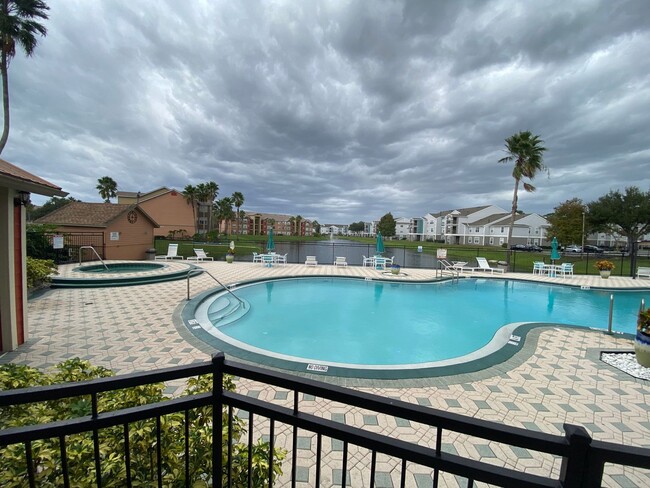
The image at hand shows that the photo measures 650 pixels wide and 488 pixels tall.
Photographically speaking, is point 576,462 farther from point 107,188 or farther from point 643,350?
point 107,188

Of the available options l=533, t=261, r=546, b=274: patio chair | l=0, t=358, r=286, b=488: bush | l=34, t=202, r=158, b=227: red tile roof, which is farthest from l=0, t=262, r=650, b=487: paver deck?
l=533, t=261, r=546, b=274: patio chair

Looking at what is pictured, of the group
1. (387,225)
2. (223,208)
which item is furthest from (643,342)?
(387,225)

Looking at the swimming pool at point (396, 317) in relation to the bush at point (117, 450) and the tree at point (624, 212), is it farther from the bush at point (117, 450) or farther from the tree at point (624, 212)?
the tree at point (624, 212)

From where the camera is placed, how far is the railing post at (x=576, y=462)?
0.91 metres

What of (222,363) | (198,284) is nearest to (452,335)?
(222,363)

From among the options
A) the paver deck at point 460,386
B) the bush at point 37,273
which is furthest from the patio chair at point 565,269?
the bush at point 37,273

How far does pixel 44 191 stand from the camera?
525 cm

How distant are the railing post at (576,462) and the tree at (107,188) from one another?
53054 millimetres

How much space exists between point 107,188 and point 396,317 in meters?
49.1

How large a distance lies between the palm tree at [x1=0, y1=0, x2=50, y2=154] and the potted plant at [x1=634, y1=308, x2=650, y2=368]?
22595 mm

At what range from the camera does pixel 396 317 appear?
9.16 m

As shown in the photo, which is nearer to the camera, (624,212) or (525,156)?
(525,156)

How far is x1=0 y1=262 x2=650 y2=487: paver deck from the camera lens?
2656 millimetres

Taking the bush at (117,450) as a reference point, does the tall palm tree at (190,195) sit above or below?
above
